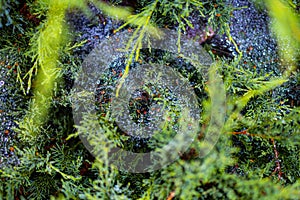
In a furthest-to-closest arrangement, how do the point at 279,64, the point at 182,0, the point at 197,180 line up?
the point at 279,64 → the point at 182,0 → the point at 197,180

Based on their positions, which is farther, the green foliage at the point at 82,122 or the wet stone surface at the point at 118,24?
the wet stone surface at the point at 118,24

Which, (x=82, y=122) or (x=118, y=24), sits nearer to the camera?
(x=82, y=122)

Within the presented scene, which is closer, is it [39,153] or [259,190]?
[259,190]

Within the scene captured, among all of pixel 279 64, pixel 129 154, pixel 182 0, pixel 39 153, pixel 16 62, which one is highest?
pixel 182 0

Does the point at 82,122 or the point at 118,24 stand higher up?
the point at 118,24

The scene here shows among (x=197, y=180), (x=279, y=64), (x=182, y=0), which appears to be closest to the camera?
(x=197, y=180)

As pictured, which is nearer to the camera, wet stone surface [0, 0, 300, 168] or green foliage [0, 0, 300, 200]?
green foliage [0, 0, 300, 200]

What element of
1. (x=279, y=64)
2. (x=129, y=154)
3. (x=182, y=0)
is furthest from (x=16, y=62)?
(x=279, y=64)

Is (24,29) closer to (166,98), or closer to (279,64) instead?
(166,98)

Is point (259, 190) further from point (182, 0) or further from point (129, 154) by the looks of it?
point (182, 0)

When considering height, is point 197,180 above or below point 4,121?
above
